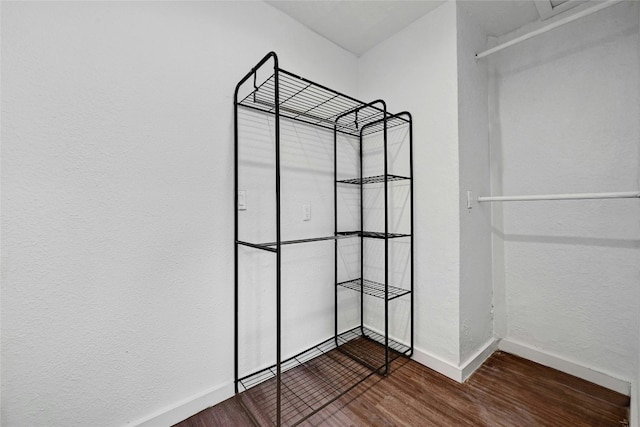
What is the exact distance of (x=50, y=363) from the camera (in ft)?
3.39

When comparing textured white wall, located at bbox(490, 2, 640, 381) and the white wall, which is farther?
→ textured white wall, located at bbox(490, 2, 640, 381)

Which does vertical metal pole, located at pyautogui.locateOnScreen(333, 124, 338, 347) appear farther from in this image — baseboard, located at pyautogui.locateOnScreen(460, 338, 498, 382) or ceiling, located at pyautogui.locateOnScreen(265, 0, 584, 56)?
baseboard, located at pyautogui.locateOnScreen(460, 338, 498, 382)

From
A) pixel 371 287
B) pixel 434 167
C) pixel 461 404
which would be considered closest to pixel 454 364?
pixel 461 404

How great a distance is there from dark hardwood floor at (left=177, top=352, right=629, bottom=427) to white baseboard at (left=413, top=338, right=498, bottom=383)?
0.04 m

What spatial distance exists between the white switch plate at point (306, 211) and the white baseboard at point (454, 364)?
1.17 metres

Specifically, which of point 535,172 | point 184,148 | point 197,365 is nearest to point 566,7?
point 535,172

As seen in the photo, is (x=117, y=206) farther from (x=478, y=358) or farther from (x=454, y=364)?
(x=478, y=358)

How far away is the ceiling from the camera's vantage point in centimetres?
166

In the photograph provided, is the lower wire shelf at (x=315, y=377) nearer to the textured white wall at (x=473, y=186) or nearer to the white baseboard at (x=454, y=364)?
the white baseboard at (x=454, y=364)

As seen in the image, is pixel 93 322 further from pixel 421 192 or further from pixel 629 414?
pixel 629 414

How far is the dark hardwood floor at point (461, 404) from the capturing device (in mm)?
1306

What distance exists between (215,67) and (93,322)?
4.42 feet

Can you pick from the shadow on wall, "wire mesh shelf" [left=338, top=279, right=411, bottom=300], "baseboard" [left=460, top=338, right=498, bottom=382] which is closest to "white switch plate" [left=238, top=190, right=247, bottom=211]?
"wire mesh shelf" [left=338, top=279, right=411, bottom=300]

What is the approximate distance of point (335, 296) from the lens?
2.00 meters
